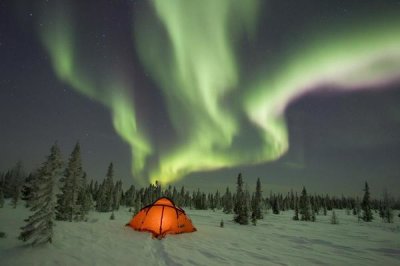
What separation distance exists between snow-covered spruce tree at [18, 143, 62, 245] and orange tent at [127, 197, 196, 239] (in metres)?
7.05

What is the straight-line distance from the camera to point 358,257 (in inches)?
536

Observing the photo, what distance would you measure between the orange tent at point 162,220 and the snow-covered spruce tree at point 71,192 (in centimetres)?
1175

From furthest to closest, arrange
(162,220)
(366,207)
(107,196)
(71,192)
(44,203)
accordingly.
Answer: (107,196) → (366,207) → (71,192) → (162,220) → (44,203)

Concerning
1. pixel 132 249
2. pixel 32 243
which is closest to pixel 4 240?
pixel 32 243

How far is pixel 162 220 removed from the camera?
1755 cm

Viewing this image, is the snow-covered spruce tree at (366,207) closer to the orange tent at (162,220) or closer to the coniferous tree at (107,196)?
the orange tent at (162,220)

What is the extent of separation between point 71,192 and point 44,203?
22717 millimetres

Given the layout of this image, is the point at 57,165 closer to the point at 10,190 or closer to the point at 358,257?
the point at 358,257

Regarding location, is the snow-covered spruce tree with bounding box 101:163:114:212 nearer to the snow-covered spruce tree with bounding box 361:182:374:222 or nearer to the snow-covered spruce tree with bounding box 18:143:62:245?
the snow-covered spruce tree with bounding box 18:143:62:245

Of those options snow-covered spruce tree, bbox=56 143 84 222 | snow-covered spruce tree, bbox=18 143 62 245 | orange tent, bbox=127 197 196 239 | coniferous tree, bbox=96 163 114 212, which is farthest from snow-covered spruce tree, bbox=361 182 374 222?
snow-covered spruce tree, bbox=18 143 62 245

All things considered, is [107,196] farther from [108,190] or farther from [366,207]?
[366,207]

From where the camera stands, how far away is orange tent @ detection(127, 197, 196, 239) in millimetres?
17414

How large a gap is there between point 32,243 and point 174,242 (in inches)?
268

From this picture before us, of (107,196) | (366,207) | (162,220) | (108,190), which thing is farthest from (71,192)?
(366,207)
